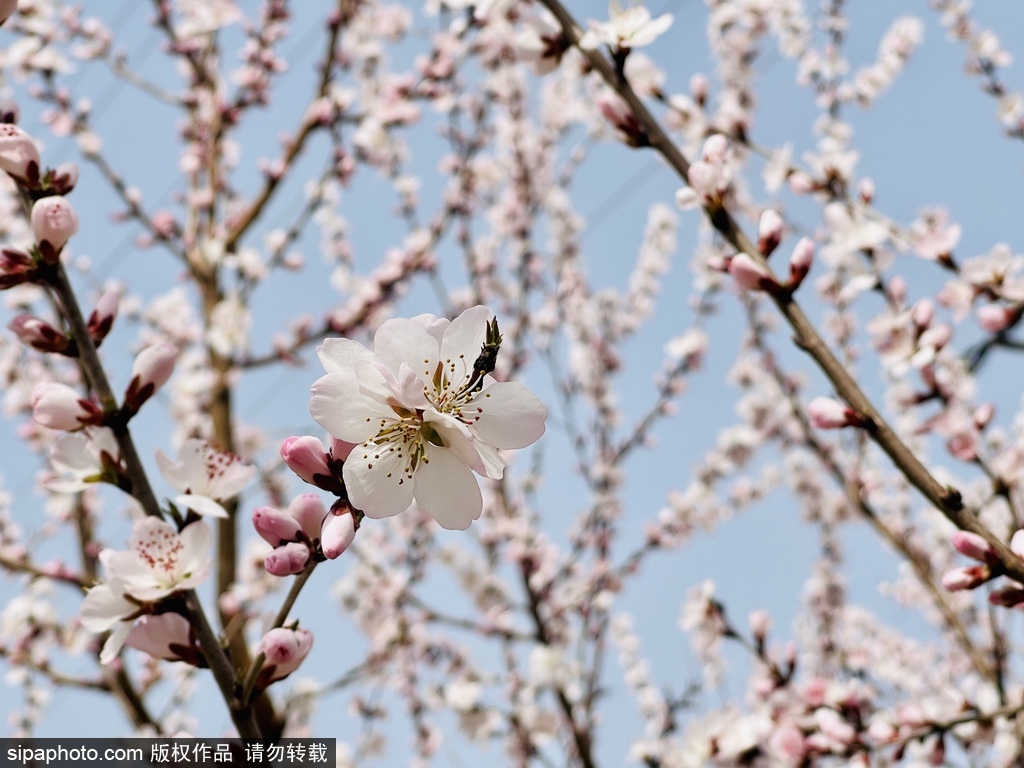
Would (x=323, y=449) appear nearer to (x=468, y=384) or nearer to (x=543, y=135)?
(x=468, y=384)

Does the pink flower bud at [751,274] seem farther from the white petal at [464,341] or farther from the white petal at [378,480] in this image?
the white petal at [378,480]

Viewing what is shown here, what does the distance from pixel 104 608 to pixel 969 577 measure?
1.43m

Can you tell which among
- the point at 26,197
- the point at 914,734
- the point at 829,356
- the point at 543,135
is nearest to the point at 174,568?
the point at 26,197

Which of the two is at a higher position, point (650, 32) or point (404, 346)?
point (650, 32)

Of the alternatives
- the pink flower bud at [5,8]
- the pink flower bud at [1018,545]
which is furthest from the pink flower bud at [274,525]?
the pink flower bud at [1018,545]

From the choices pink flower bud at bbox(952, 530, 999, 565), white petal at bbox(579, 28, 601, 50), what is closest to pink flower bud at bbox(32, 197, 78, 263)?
white petal at bbox(579, 28, 601, 50)

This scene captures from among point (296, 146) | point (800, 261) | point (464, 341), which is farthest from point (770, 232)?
point (296, 146)

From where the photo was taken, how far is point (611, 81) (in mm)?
1728

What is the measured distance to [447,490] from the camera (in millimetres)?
955

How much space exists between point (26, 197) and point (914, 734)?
2.16 meters

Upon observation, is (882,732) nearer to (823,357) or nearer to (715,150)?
(823,357)

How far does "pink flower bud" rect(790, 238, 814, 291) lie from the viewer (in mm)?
1499

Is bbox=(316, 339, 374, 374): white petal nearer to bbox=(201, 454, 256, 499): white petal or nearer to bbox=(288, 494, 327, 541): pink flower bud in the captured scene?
bbox=(288, 494, 327, 541): pink flower bud

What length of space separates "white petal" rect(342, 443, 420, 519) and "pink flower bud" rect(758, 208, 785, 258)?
3.20ft
